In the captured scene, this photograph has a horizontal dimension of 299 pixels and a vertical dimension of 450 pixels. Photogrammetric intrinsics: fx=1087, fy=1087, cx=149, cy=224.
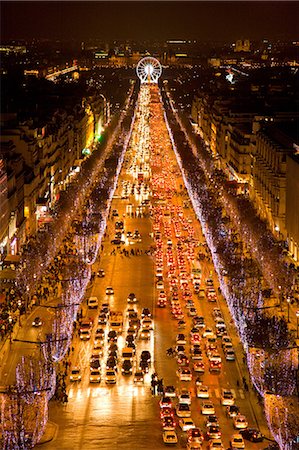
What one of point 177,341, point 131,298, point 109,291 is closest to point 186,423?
point 177,341

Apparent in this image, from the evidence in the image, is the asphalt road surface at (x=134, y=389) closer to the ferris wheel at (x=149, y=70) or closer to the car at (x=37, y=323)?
the car at (x=37, y=323)

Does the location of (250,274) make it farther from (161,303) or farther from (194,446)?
(194,446)

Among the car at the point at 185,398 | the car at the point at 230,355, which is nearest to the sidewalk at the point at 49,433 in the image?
the car at the point at 185,398

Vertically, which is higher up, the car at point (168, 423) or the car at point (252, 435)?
the car at point (168, 423)

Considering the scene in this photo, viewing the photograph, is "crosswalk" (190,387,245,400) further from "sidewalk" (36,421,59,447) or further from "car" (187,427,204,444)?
"sidewalk" (36,421,59,447)

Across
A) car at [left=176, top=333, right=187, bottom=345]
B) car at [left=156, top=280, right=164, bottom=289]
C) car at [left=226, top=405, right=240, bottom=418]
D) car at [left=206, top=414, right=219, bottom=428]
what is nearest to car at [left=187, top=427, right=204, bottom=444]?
car at [left=206, top=414, right=219, bottom=428]
